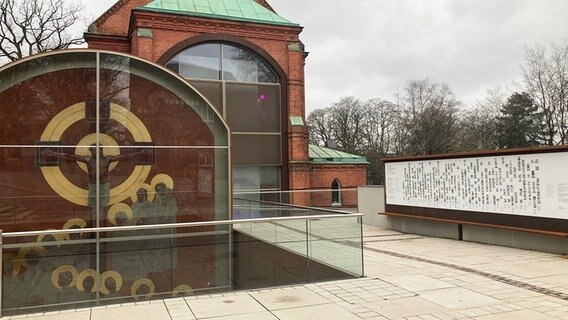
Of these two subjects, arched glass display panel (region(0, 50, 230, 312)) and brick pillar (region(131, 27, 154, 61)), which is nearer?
arched glass display panel (region(0, 50, 230, 312))

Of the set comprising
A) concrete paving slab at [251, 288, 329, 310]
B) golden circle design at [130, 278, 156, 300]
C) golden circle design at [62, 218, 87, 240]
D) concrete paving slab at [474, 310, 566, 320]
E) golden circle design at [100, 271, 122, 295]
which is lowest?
concrete paving slab at [251, 288, 329, 310]

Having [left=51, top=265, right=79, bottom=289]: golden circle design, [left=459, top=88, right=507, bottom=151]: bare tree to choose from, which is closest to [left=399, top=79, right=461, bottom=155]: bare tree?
[left=459, top=88, right=507, bottom=151]: bare tree

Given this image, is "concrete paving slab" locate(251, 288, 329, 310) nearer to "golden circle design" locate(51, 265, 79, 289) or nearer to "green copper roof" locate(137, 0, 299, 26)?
"golden circle design" locate(51, 265, 79, 289)

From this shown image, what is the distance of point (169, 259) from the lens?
7496 millimetres

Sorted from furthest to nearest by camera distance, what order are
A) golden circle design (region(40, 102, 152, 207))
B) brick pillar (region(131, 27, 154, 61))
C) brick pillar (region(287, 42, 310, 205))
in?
brick pillar (region(287, 42, 310, 205)) < brick pillar (region(131, 27, 154, 61)) < golden circle design (region(40, 102, 152, 207))

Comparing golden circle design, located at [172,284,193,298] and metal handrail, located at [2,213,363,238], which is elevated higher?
metal handrail, located at [2,213,363,238]

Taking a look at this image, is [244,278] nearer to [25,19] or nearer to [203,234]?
[203,234]

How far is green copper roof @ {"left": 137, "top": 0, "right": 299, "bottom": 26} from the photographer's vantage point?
21297 mm

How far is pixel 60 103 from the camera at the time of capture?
1063cm

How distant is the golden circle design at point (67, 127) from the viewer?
34.1 ft

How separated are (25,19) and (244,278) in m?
29.4

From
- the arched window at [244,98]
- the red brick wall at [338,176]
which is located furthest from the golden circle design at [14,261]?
the red brick wall at [338,176]

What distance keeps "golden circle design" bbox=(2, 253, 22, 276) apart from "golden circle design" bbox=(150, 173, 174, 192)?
487 cm

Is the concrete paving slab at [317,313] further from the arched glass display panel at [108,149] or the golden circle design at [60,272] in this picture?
the golden circle design at [60,272]
